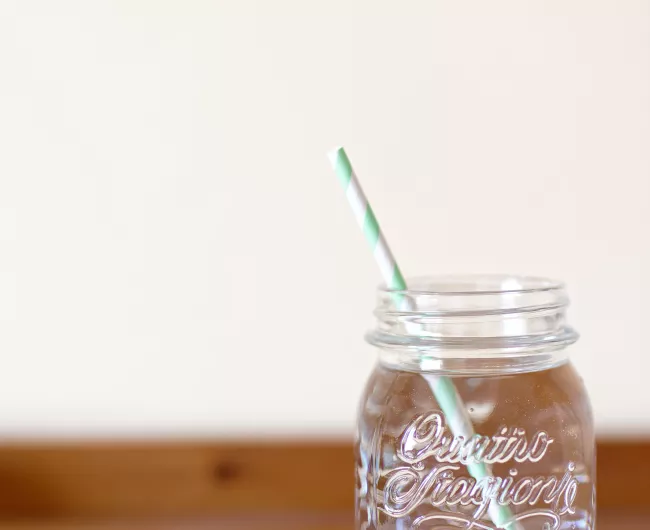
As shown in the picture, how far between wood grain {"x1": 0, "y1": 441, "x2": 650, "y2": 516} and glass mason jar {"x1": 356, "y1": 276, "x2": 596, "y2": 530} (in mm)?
227

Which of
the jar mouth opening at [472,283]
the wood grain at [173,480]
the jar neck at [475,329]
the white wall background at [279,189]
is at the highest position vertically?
the white wall background at [279,189]

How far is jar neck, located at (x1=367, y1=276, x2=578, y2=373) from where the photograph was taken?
1.64ft

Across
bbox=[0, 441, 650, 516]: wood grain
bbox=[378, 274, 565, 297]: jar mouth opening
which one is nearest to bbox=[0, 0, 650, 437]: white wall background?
bbox=[0, 441, 650, 516]: wood grain

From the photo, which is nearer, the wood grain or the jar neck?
the jar neck

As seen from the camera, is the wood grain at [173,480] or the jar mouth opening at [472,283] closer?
the jar mouth opening at [472,283]

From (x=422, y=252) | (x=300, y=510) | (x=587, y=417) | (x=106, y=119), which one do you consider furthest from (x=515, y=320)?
(x=106, y=119)

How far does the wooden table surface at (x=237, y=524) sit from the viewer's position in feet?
2.37

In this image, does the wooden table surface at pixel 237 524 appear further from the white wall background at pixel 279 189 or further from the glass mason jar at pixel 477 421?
the glass mason jar at pixel 477 421

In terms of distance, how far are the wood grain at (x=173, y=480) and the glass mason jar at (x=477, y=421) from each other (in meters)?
0.23

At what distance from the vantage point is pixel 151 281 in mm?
752

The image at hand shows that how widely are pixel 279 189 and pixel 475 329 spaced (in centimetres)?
30

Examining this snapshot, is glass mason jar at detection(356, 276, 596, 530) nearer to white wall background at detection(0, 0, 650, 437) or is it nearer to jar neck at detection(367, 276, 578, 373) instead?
jar neck at detection(367, 276, 578, 373)

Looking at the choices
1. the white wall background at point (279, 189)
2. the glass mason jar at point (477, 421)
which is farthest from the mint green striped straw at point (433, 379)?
the white wall background at point (279, 189)

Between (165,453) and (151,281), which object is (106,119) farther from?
(165,453)
